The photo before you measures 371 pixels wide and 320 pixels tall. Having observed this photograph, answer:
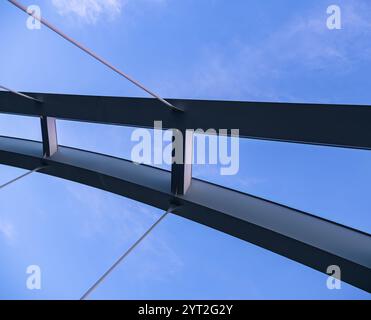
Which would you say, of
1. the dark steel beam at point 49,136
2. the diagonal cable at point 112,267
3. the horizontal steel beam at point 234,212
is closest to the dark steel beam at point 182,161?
the horizontal steel beam at point 234,212

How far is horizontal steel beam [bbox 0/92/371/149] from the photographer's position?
2.02m

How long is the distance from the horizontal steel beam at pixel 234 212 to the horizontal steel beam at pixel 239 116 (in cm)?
71

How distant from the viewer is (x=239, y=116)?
2453 millimetres

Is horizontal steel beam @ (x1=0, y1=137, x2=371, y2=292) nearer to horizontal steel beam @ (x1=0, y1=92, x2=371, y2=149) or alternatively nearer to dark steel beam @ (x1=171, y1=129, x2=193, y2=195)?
dark steel beam @ (x1=171, y1=129, x2=193, y2=195)

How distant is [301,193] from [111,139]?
235cm

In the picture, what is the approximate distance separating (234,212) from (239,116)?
95 cm

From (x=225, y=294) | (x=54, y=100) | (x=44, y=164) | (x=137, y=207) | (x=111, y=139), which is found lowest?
(x=225, y=294)

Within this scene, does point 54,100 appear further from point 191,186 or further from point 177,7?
point 177,7

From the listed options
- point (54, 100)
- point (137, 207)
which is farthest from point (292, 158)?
point (54, 100)

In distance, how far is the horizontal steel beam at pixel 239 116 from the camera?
2020mm

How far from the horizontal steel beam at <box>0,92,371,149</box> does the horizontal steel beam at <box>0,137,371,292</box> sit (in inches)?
28.1

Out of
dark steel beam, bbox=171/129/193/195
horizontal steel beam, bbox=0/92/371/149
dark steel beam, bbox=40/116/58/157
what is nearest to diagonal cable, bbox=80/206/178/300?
dark steel beam, bbox=171/129/193/195

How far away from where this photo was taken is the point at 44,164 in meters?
3.98

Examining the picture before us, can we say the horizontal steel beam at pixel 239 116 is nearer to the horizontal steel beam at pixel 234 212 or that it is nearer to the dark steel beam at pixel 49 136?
the dark steel beam at pixel 49 136
